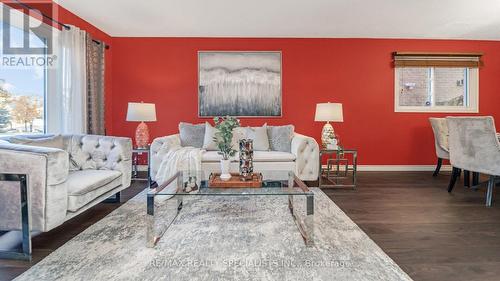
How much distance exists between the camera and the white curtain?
3.58m

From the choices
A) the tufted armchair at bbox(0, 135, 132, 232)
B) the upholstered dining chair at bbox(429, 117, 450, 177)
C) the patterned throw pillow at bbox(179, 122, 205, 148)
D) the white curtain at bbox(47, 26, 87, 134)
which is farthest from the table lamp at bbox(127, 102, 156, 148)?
the upholstered dining chair at bbox(429, 117, 450, 177)

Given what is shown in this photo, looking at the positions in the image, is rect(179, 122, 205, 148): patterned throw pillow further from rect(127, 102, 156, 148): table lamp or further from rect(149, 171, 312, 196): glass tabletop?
rect(149, 171, 312, 196): glass tabletop

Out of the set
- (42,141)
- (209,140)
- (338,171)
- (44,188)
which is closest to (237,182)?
(44,188)

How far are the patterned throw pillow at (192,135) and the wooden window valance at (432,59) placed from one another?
139 inches

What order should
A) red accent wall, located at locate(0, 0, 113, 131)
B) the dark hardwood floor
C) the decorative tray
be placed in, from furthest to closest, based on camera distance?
red accent wall, located at locate(0, 0, 113, 131) < the decorative tray < the dark hardwood floor

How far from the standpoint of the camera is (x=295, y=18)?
4.02 metres

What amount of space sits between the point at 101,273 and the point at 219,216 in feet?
3.88

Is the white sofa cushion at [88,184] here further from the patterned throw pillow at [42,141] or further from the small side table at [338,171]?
the small side table at [338,171]

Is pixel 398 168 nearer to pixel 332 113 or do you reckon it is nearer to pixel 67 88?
pixel 332 113

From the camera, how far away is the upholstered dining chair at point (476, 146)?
298cm

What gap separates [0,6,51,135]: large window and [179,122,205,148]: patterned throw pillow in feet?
5.70

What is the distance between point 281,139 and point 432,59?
3.12 m

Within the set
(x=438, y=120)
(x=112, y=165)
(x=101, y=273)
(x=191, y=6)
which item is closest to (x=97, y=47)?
(x=191, y=6)

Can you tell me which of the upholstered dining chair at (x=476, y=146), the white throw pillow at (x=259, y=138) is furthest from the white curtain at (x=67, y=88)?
the upholstered dining chair at (x=476, y=146)
